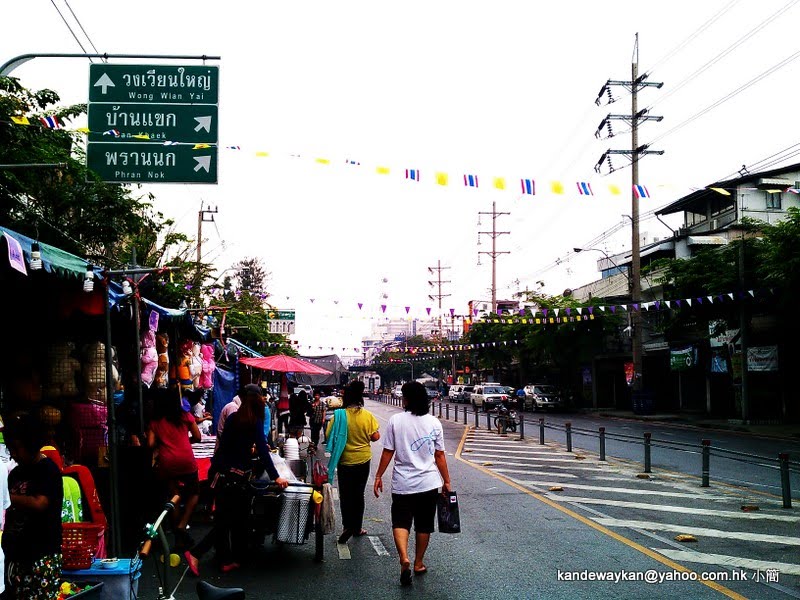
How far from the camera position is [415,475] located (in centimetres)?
721

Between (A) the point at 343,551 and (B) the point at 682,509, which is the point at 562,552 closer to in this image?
(A) the point at 343,551

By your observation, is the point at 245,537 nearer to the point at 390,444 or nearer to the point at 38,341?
the point at 390,444

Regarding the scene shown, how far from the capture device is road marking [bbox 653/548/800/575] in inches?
298

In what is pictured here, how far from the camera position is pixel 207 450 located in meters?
11.3

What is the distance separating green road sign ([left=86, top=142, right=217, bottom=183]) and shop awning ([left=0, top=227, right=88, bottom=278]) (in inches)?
121

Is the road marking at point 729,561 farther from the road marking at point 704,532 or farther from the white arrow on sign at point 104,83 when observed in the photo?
the white arrow on sign at point 104,83

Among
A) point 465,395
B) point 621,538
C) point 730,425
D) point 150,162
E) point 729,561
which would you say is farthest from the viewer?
point 465,395

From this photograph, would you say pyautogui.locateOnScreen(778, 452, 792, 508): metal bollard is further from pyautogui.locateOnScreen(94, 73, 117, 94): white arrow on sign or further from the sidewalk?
the sidewalk

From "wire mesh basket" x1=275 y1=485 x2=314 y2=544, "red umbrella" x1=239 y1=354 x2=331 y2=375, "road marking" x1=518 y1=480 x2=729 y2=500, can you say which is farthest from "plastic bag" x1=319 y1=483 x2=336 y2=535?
"red umbrella" x1=239 y1=354 x2=331 y2=375

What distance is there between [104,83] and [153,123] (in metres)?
0.90

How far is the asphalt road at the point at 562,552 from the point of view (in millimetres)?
6883

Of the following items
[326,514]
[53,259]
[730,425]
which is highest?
[53,259]

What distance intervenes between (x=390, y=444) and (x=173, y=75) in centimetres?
644

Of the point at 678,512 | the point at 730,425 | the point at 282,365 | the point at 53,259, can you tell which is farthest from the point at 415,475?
the point at 730,425
